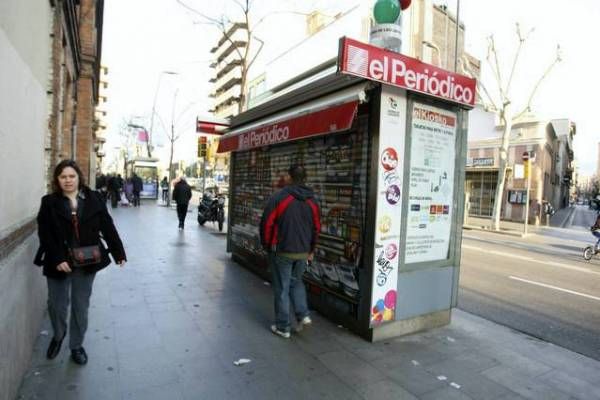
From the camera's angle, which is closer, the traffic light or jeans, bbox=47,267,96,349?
jeans, bbox=47,267,96,349

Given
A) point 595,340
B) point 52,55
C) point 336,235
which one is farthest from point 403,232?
point 52,55

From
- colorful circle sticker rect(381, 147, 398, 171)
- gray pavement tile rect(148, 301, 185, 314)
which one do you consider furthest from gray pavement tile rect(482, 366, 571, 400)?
gray pavement tile rect(148, 301, 185, 314)

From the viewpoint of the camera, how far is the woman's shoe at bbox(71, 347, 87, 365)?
3621mm

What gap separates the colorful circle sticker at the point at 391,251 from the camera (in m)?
4.41

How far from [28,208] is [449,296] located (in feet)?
15.9

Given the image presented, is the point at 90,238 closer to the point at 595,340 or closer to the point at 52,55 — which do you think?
the point at 52,55

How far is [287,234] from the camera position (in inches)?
172

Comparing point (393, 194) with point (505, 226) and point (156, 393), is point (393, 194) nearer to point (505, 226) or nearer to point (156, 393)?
point (156, 393)

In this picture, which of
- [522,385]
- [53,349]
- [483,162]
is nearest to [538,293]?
[522,385]

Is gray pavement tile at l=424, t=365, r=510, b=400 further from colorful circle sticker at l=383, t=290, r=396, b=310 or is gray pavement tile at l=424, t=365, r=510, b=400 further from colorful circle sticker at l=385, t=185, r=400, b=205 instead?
colorful circle sticker at l=385, t=185, r=400, b=205

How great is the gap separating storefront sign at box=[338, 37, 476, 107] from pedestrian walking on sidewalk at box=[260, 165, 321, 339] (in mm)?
1267

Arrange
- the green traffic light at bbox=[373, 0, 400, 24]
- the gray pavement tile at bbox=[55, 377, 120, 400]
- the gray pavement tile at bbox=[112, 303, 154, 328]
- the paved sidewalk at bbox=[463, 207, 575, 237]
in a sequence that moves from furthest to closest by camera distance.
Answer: the paved sidewalk at bbox=[463, 207, 575, 237] < the gray pavement tile at bbox=[112, 303, 154, 328] < the green traffic light at bbox=[373, 0, 400, 24] < the gray pavement tile at bbox=[55, 377, 120, 400]

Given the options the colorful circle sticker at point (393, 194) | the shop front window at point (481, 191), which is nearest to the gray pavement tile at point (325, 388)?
the colorful circle sticker at point (393, 194)

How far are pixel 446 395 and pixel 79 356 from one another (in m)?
3.18
